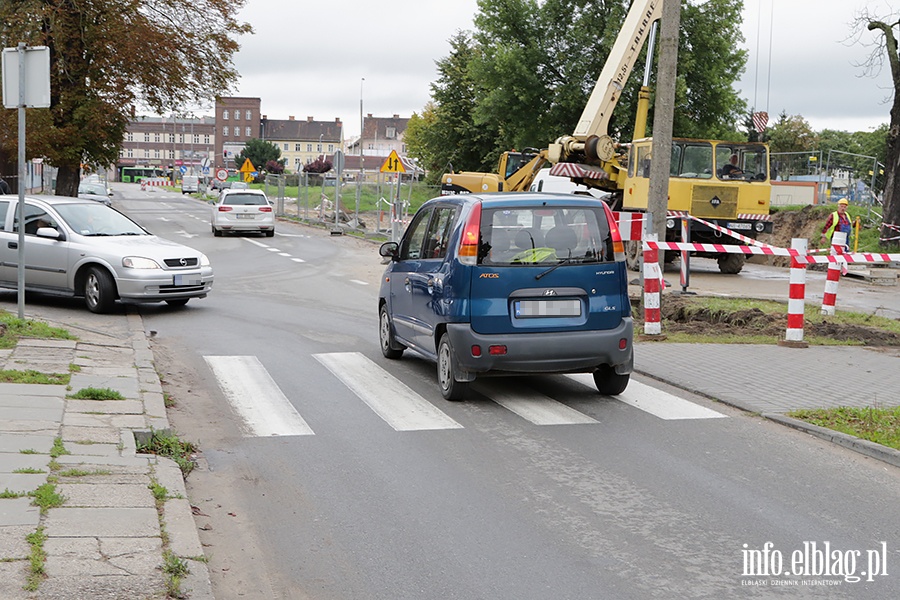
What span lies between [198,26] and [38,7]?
686 centimetres

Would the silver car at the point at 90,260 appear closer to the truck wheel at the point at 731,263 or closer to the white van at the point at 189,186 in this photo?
the truck wheel at the point at 731,263

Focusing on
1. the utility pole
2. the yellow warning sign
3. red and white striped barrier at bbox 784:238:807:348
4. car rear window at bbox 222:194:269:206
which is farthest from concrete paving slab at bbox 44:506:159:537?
car rear window at bbox 222:194:269:206

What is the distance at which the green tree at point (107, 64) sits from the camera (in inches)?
1467

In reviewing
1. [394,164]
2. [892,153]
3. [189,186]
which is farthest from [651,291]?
[189,186]

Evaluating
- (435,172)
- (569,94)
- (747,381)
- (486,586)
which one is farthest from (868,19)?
(435,172)

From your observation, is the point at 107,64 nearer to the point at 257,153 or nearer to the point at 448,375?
the point at 448,375

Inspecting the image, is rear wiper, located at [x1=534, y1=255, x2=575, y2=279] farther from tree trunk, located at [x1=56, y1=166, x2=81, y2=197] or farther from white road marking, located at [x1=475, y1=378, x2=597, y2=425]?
tree trunk, located at [x1=56, y1=166, x2=81, y2=197]

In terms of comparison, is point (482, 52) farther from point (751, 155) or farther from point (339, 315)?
point (339, 315)

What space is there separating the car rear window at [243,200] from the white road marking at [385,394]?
25131mm

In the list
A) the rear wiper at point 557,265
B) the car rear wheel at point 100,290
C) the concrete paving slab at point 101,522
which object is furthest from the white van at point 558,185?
the concrete paving slab at point 101,522

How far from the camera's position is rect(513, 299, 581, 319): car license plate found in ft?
29.2

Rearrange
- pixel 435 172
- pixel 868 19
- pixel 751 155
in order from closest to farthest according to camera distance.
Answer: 1. pixel 751 155
2. pixel 868 19
3. pixel 435 172

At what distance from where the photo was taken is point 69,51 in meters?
38.6

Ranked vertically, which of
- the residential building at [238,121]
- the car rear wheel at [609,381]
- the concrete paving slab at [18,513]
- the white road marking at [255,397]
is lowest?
the white road marking at [255,397]
